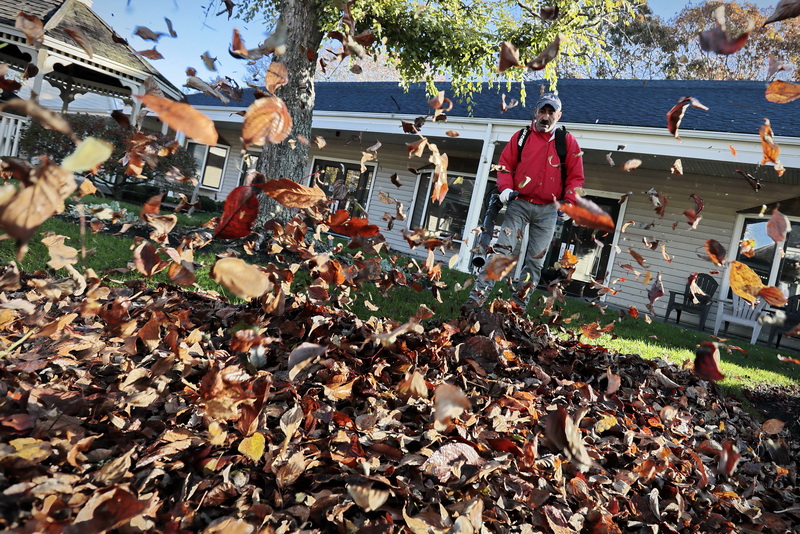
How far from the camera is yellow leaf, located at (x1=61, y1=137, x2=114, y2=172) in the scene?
70 cm

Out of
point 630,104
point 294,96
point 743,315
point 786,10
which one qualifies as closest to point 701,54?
point 630,104

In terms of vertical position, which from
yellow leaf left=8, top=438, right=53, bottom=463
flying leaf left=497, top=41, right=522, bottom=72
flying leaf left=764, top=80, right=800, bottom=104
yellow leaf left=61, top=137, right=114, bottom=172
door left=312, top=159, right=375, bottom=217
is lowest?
yellow leaf left=8, top=438, right=53, bottom=463

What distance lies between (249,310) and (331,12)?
16.6 ft

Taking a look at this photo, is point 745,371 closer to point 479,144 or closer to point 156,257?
point 156,257

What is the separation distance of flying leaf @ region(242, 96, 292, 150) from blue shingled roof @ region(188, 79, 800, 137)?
713 cm

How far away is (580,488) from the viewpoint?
1591 mm

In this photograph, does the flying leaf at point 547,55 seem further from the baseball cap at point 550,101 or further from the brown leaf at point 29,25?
the baseball cap at point 550,101

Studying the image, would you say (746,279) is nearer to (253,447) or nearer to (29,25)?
(253,447)

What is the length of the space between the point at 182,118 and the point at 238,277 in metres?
0.32

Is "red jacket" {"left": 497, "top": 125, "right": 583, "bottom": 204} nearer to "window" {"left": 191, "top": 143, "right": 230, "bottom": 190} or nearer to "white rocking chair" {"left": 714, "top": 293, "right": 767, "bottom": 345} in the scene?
"white rocking chair" {"left": 714, "top": 293, "right": 767, "bottom": 345}

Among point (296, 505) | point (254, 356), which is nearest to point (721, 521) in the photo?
point (296, 505)

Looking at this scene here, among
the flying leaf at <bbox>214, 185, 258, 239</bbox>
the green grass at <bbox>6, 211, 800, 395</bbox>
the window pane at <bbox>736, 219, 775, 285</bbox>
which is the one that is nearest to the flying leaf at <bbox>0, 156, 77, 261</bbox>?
the flying leaf at <bbox>214, 185, 258, 239</bbox>

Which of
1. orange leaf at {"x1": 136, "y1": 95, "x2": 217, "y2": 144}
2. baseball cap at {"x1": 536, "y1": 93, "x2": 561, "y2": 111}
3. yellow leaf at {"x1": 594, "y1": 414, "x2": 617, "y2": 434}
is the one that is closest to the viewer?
orange leaf at {"x1": 136, "y1": 95, "x2": 217, "y2": 144}

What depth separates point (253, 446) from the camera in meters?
1.34
